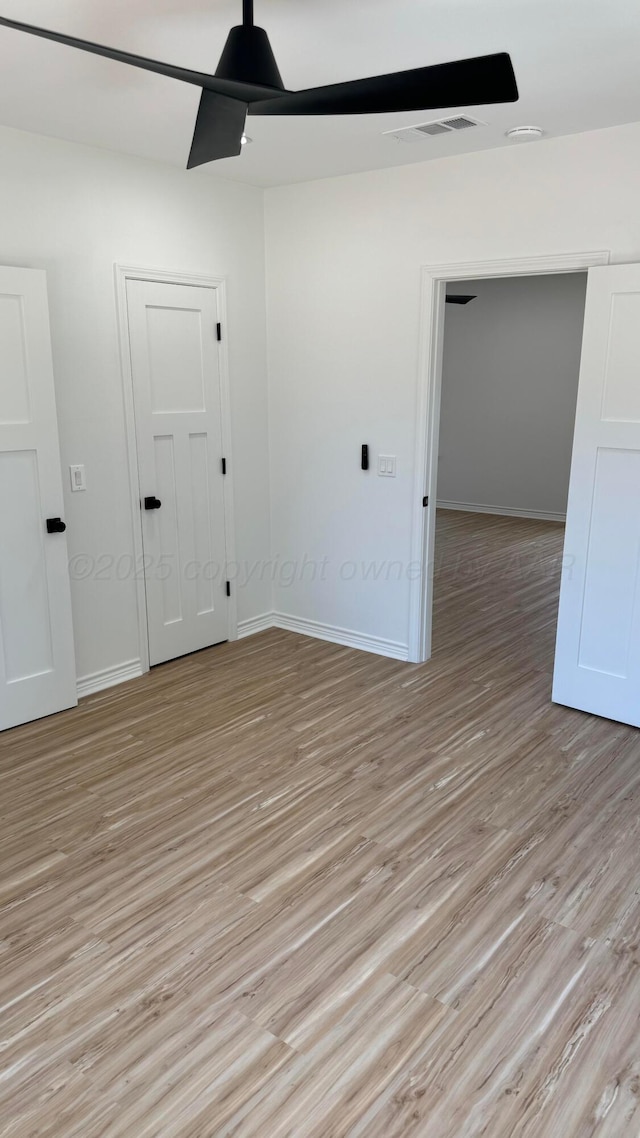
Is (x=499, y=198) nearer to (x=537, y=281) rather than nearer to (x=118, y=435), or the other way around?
(x=118, y=435)

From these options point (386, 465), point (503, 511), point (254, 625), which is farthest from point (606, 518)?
point (503, 511)

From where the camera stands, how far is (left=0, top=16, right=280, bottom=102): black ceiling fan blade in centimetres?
178

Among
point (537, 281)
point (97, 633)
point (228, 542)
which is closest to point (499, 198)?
point (228, 542)

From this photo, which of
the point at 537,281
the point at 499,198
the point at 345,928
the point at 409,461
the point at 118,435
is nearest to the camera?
the point at 345,928

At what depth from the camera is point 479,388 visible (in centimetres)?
872

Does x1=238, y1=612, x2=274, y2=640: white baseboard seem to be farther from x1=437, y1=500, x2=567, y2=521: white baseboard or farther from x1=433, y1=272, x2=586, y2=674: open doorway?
x1=437, y1=500, x2=567, y2=521: white baseboard

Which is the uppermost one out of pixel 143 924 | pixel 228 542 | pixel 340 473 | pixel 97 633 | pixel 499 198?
pixel 499 198

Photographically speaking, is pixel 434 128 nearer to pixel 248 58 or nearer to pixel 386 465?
pixel 248 58

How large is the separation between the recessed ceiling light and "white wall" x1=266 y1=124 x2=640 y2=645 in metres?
0.09

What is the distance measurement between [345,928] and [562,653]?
195 centimetres

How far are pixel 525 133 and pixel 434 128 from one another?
410 mm

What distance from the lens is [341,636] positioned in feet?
15.9

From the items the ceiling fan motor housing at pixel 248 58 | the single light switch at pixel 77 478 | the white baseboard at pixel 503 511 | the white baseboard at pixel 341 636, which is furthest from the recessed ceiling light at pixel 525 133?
the white baseboard at pixel 503 511

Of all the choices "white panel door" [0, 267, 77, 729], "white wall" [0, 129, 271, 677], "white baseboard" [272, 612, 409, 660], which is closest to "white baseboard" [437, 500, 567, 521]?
"white baseboard" [272, 612, 409, 660]
